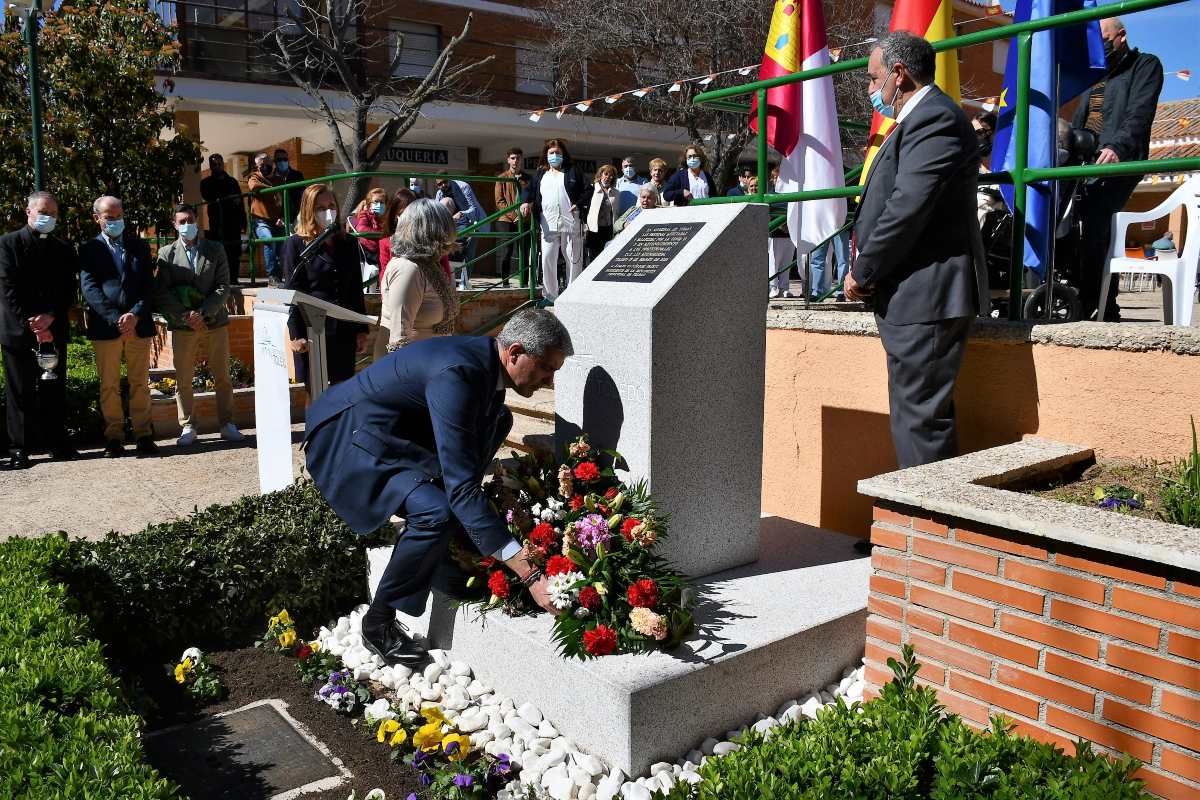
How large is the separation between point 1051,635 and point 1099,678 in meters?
0.16

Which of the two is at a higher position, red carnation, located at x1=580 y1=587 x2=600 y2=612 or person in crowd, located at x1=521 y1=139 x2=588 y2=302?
person in crowd, located at x1=521 y1=139 x2=588 y2=302

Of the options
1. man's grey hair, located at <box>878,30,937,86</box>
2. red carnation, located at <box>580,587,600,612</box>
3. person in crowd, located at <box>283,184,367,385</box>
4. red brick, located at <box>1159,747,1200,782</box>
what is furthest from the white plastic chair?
person in crowd, located at <box>283,184,367,385</box>

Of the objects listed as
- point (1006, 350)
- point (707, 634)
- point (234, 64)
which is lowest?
point (707, 634)

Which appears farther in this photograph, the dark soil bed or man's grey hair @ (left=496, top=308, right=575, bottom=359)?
man's grey hair @ (left=496, top=308, right=575, bottom=359)

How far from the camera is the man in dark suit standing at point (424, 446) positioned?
11.3 ft

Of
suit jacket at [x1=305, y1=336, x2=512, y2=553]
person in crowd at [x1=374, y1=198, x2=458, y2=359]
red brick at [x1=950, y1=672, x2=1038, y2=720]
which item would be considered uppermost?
person in crowd at [x1=374, y1=198, x2=458, y2=359]

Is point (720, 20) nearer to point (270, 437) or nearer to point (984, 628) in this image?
point (270, 437)

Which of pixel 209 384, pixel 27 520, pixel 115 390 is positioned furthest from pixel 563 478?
pixel 209 384

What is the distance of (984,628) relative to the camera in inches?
120

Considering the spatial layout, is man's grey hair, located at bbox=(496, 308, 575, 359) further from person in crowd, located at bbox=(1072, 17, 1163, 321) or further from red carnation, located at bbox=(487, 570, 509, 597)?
person in crowd, located at bbox=(1072, 17, 1163, 321)

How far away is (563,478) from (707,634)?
813 mm

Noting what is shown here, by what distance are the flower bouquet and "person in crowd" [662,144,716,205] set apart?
703 cm

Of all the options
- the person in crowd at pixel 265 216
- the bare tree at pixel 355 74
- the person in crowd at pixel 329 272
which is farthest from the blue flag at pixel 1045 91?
the bare tree at pixel 355 74

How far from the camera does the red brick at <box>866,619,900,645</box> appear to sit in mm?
3328
